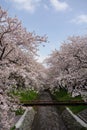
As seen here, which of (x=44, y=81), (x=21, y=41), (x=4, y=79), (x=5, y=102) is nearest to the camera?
(x=5, y=102)

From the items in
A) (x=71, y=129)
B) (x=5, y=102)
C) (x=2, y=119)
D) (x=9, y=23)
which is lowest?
(x=71, y=129)

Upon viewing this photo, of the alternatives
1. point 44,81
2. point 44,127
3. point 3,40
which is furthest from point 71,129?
point 44,81

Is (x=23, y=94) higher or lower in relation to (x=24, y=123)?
lower

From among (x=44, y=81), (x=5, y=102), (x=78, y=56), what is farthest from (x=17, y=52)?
(x=44, y=81)

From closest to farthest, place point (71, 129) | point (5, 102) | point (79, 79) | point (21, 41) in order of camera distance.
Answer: point (5, 102), point (21, 41), point (79, 79), point (71, 129)

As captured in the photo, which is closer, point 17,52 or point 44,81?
point 17,52

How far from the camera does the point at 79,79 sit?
22.8m

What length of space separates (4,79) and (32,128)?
40.8 ft

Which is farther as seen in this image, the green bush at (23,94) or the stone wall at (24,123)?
the green bush at (23,94)

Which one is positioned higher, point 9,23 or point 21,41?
point 9,23

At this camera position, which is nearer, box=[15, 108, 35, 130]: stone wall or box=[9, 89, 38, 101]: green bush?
box=[15, 108, 35, 130]: stone wall

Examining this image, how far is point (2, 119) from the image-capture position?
15938 millimetres

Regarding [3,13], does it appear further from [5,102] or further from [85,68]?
[85,68]

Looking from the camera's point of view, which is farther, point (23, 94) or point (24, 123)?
point (23, 94)
